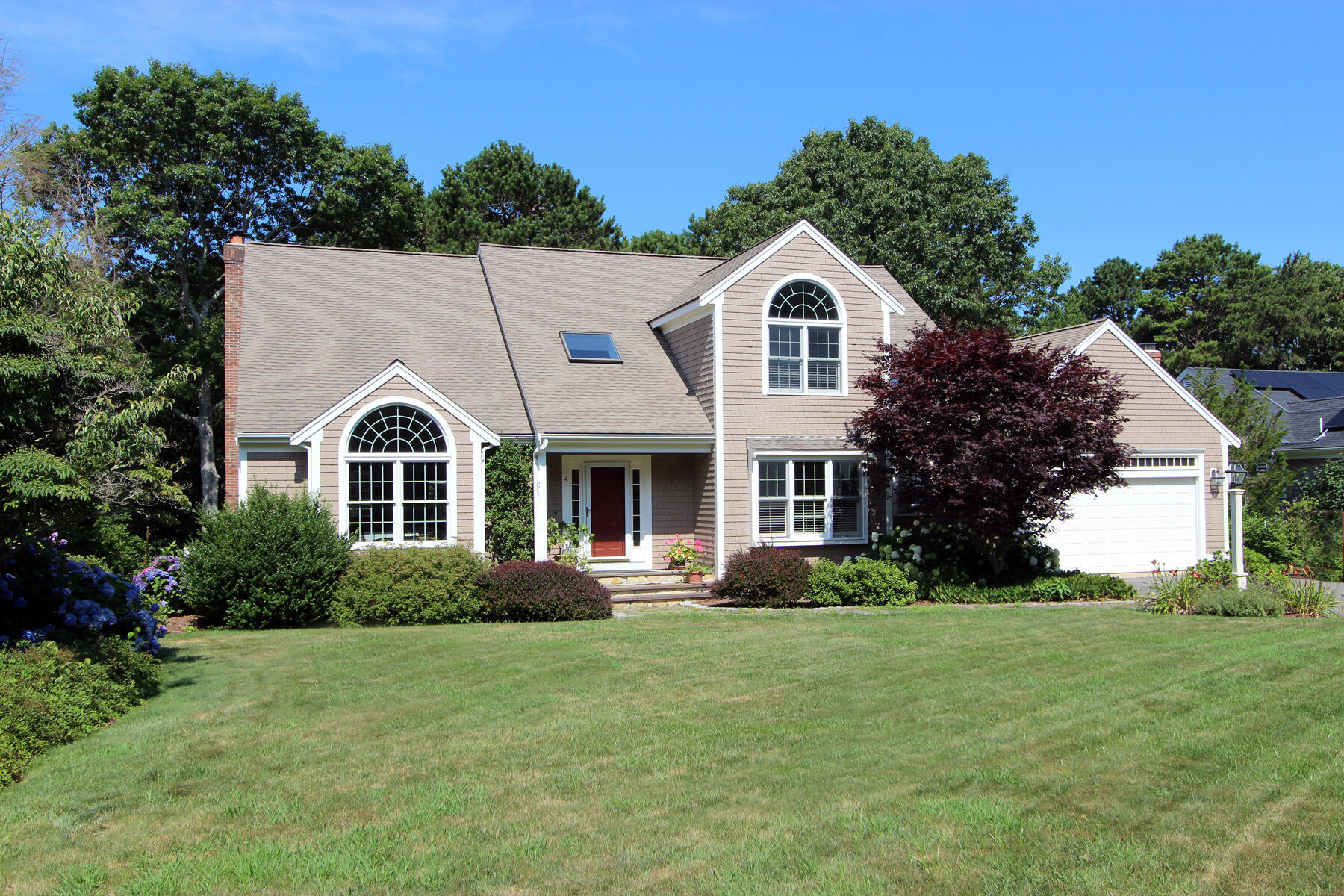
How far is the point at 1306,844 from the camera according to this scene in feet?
17.3

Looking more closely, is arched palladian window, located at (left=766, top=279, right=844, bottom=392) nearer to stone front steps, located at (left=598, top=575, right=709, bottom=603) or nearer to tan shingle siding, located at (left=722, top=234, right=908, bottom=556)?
tan shingle siding, located at (left=722, top=234, right=908, bottom=556)

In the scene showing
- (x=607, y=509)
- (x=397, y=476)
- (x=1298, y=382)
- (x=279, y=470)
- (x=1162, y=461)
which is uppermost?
(x=1298, y=382)

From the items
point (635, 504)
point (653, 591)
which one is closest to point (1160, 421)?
point (635, 504)

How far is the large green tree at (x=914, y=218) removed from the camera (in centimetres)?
3297

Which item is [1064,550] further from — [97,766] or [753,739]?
[97,766]

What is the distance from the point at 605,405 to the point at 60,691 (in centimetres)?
1180

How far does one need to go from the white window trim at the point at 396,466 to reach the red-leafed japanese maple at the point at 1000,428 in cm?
Result: 739

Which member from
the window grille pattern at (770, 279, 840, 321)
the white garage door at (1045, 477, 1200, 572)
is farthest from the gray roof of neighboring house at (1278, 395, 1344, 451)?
the window grille pattern at (770, 279, 840, 321)

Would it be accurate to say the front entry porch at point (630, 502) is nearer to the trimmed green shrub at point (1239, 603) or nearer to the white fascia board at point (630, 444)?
the white fascia board at point (630, 444)

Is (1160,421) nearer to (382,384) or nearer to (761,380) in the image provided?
(761,380)

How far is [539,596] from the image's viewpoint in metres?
14.9

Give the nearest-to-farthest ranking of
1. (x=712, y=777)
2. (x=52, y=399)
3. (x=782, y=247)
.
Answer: (x=712, y=777) < (x=52, y=399) < (x=782, y=247)

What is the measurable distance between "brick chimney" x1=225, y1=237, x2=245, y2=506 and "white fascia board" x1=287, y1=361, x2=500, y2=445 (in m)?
1.49

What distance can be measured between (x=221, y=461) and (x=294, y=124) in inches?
447
